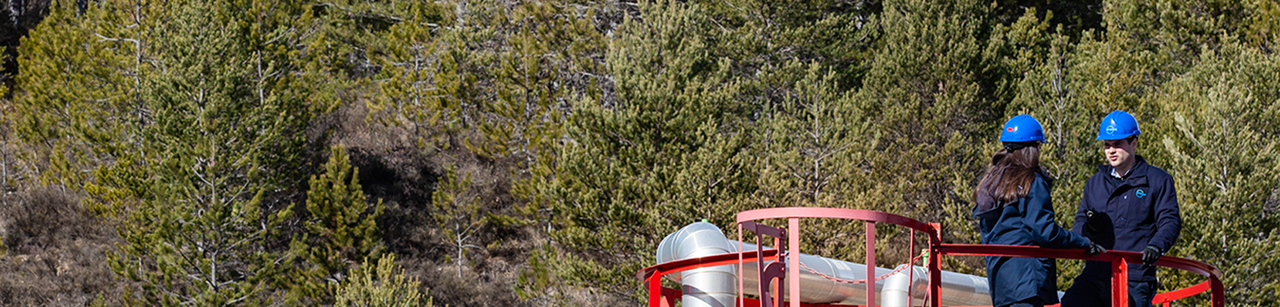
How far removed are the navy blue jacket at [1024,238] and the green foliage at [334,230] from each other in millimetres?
19897

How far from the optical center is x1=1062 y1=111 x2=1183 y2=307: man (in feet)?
15.7

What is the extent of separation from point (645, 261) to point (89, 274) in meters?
15.0

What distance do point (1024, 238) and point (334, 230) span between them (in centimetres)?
2129

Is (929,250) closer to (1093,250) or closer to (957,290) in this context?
(1093,250)

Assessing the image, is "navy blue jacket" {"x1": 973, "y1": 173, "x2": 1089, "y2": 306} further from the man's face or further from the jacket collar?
the man's face

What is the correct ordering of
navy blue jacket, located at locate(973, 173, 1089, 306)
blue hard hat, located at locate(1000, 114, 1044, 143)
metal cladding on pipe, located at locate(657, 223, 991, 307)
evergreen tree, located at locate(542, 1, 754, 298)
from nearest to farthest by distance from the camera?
1. navy blue jacket, located at locate(973, 173, 1089, 306)
2. blue hard hat, located at locate(1000, 114, 1044, 143)
3. metal cladding on pipe, located at locate(657, 223, 991, 307)
4. evergreen tree, located at locate(542, 1, 754, 298)

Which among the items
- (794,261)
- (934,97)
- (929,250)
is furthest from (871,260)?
(934,97)

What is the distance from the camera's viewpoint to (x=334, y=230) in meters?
23.8

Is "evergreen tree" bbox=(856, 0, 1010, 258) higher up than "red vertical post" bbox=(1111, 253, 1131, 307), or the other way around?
"red vertical post" bbox=(1111, 253, 1131, 307)

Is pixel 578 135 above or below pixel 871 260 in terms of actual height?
below

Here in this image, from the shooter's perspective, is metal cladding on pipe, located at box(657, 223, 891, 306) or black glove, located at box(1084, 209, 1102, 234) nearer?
black glove, located at box(1084, 209, 1102, 234)

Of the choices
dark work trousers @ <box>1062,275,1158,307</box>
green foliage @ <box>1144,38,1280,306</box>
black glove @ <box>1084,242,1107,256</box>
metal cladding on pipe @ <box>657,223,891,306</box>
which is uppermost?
black glove @ <box>1084,242,1107,256</box>

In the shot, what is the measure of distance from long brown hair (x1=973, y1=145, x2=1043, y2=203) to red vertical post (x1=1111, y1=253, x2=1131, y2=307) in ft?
1.92

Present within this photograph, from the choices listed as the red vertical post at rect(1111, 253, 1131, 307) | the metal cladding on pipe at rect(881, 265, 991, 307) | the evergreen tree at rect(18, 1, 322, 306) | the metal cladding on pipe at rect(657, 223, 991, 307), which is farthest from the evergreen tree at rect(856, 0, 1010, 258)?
the red vertical post at rect(1111, 253, 1131, 307)
